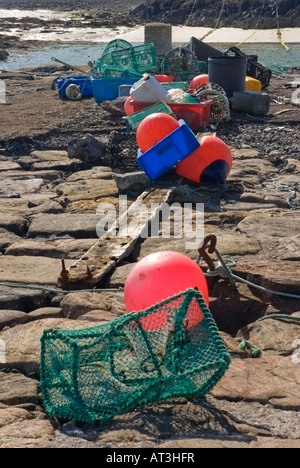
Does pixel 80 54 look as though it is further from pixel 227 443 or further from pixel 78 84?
pixel 227 443

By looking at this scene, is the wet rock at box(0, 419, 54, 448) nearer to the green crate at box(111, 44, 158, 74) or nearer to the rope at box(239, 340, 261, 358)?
the rope at box(239, 340, 261, 358)

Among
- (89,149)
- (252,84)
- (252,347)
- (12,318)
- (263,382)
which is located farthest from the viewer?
(252,84)

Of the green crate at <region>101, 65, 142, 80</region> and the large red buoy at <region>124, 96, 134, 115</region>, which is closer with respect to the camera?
the large red buoy at <region>124, 96, 134, 115</region>

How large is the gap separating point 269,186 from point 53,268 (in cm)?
291

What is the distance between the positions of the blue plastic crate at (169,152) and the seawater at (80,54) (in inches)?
696

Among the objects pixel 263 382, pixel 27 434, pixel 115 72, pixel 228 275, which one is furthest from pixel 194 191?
pixel 115 72

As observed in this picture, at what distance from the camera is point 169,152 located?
7.05 meters

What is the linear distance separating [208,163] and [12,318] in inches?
122

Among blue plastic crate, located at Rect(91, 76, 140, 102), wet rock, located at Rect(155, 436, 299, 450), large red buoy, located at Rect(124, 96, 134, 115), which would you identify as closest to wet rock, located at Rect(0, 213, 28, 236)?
wet rock, located at Rect(155, 436, 299, 450)

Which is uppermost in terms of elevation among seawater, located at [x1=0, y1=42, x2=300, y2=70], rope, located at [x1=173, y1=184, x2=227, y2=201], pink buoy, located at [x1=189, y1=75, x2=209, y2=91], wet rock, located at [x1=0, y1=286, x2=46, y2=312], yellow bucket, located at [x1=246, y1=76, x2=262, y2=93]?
pink buoy, located at [x1=189, y1=75, x2=209, y2=91]

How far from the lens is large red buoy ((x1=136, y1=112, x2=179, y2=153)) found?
7.30 meters

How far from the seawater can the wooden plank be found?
59.6 feet

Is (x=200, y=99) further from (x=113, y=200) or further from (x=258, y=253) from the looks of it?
(x=258, y=253)

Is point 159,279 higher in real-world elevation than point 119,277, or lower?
higher
